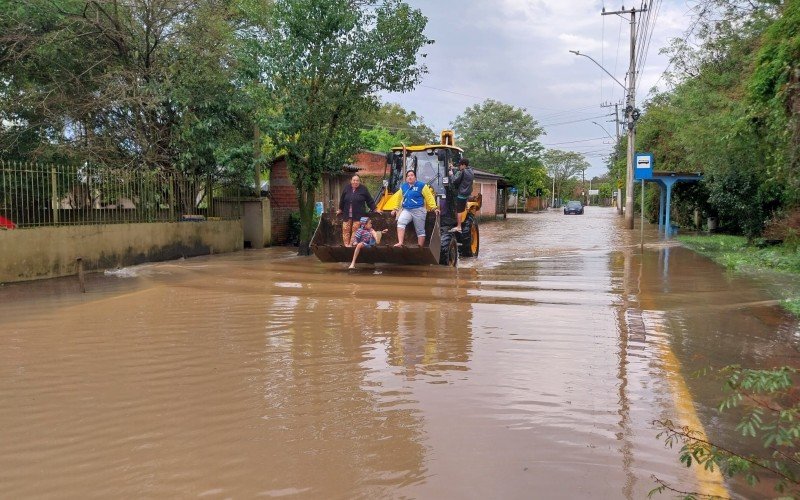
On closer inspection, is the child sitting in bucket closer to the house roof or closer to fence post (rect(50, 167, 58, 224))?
fence post (rect(50, 167, 58, 224))

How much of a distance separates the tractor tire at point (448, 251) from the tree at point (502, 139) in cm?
4774

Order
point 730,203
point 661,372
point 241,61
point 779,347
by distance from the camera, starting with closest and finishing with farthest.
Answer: point 661,372 < point 779,347 < point 241,61 < point 730,203

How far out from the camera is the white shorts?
39.7ft

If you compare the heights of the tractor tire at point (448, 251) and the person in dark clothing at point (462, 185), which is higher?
the person in dark clothing at point (462, 185)

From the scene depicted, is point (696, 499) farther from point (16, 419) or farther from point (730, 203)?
point (730, 203)

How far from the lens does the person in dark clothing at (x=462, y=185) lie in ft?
45.2

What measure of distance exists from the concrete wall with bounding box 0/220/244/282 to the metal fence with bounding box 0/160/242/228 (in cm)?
32

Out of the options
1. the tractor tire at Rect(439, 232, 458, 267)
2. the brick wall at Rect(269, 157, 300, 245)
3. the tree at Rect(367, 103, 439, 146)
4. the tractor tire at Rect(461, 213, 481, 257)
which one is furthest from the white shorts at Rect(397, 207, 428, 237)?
the tree at Rect(367, 103, 439, 146)

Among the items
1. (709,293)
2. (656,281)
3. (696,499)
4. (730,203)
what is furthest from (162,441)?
(730,203)

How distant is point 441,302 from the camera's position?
30.4ft

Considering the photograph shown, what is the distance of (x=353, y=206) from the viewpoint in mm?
12523

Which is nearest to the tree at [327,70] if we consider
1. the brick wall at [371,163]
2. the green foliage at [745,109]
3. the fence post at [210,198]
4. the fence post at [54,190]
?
the fence post at [210,198]

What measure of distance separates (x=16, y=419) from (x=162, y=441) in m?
1.29

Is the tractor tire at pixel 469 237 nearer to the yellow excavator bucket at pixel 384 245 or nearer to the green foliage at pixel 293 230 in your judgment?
the yellow excavator bucket at pixel 384 245
